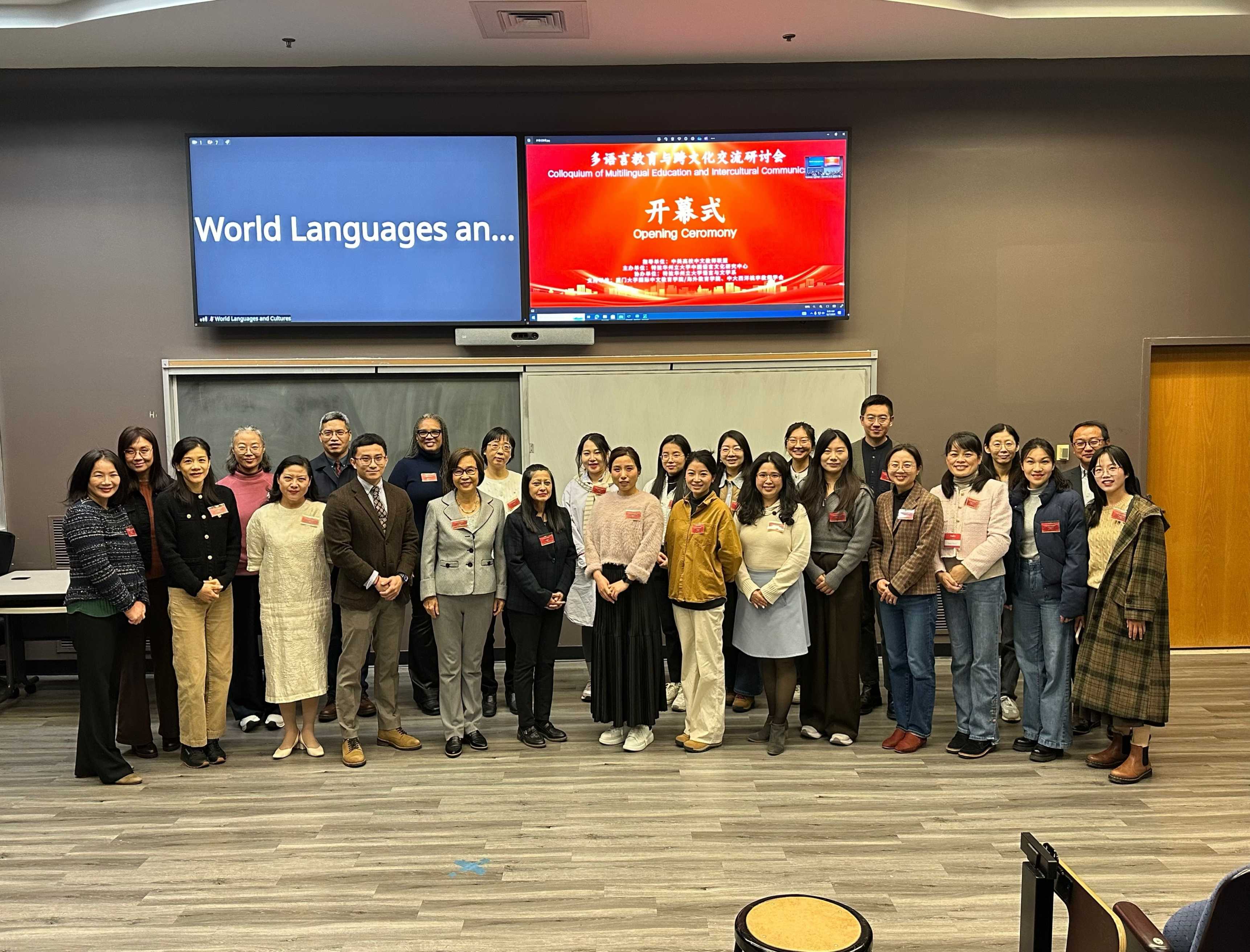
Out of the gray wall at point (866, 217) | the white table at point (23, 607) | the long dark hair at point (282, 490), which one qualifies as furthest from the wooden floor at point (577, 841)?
the gray wall at point (866, 217)

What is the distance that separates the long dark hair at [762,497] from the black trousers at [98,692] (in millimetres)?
3027

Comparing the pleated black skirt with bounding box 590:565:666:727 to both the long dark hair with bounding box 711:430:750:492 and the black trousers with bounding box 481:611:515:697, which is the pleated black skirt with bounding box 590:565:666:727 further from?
the long dark hair with bounding box 711:430:750:492

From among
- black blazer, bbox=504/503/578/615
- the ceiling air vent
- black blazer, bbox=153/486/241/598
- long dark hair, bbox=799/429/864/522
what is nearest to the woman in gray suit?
black blazer, bbox=504/503/578/615

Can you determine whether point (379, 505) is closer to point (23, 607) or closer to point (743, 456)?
point (743, 456)

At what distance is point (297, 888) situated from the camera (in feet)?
10.4

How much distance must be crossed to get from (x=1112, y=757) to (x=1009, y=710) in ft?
2.59

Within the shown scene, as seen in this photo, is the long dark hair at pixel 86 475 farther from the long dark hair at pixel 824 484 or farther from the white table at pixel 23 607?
the long dark hair at pixel 824 484

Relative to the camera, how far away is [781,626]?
14.4 feet

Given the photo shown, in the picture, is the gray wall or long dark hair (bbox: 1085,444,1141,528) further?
the gray wall

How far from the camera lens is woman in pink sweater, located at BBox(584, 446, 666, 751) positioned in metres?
4.42

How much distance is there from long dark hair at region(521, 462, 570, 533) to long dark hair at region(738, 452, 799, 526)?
90cm

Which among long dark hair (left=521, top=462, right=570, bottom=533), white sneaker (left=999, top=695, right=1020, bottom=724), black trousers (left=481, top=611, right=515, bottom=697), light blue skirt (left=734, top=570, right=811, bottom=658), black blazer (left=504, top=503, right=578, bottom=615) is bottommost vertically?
white sneaker (left=999, top=695, right=1020, bottom=724)

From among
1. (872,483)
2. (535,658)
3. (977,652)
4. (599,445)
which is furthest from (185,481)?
(977,652)

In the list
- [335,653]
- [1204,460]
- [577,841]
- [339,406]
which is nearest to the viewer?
[577,841]
